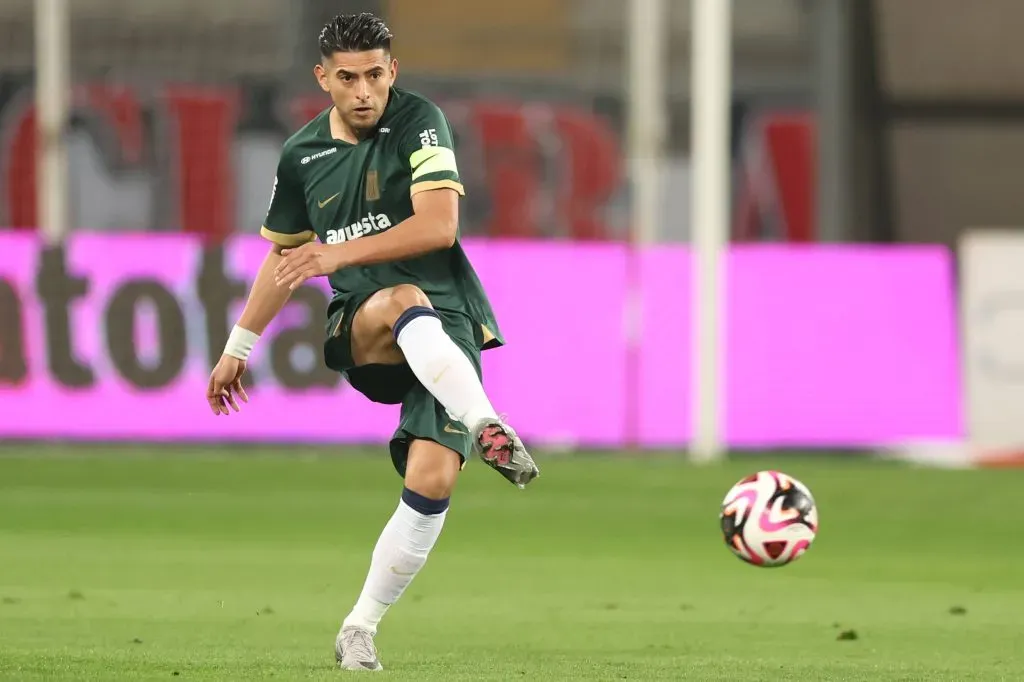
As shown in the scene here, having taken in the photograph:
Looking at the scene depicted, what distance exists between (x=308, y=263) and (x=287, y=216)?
718mm

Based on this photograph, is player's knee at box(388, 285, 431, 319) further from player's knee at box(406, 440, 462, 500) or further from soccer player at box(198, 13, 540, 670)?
player's knee at box(406, 440, 462, 500)

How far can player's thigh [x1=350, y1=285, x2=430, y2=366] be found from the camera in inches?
256

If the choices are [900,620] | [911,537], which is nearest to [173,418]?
[911,537]

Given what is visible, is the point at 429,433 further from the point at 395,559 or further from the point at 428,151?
the point at 428,151

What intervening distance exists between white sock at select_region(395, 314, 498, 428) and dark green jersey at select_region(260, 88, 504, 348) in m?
0.28

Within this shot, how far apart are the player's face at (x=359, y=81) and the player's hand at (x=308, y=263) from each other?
0.46m

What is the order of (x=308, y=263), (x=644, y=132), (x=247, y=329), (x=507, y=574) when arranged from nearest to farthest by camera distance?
1. (x=308, y=263)
2. (x=247, y=329)
3. (x=507, y=574)
4. (x=644, y=132)

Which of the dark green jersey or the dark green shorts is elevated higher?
the dark green jersey

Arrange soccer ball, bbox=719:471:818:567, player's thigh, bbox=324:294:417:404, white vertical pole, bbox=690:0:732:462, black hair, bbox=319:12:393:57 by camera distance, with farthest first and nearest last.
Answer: white vertical pole, bbox=690:0:732:462 < soccer ball, bbox=719:471:818:567 < player's thigh, bbox=324:294:417:404 < black hair, bbox=319:12:393:57

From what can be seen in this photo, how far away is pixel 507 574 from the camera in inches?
407

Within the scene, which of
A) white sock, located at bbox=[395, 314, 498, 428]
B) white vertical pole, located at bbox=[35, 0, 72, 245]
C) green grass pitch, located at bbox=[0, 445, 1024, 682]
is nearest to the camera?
white sock, located at bbox=[395, 314, 498, 428]

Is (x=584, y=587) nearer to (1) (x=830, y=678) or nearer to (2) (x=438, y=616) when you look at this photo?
(2) (x=438, y=616)

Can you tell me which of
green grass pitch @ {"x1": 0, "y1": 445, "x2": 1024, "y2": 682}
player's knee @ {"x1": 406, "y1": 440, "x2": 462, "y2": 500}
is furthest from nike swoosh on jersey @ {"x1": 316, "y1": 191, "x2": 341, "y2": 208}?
green grass pitch @ {"x1": 0, "y1": 445, "x2": 1024, "y2": 682}

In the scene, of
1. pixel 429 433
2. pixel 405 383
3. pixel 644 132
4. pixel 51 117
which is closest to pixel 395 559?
pixel 429 433
